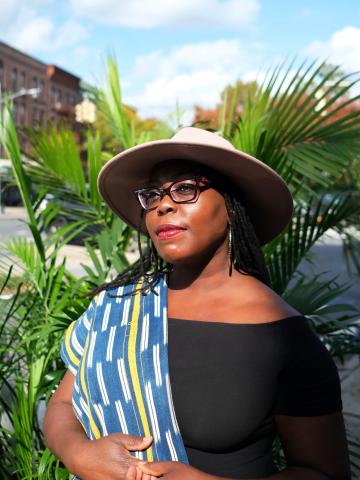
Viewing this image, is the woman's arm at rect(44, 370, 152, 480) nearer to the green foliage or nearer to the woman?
the woman

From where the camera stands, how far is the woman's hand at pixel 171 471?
1.19 meters

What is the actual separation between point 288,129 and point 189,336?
1745 millimetres

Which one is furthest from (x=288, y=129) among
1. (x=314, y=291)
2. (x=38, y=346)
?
(x=38, y=346)

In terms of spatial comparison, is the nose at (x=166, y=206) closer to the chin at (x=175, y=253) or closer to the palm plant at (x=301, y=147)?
the chin at (x=175, y=253)

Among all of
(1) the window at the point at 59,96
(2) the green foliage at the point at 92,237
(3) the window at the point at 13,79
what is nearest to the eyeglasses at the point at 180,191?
(2) the green foliage at the point at 92,237

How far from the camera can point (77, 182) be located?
10.1ft

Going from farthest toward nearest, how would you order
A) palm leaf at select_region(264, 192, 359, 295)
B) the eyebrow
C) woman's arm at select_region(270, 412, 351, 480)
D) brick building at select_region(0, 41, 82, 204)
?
brick building at select_region(0, 41, 82, 204) < palm leaf at select_region(264, 192, 359, 295) < the eyebrow < woman's arm at select_region(270, 412, 351, 480)

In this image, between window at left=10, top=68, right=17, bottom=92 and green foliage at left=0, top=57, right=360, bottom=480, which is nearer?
green foliage at left=0, top=57, right=360, bottom=480

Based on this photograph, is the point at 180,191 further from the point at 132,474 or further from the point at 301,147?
the point at 301,147

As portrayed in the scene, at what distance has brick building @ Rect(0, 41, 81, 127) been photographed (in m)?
48.2

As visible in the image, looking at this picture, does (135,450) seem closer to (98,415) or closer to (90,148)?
(98,415)

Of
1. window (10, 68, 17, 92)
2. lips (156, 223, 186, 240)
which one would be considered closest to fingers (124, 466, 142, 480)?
lips (156, 223, 186, 240)

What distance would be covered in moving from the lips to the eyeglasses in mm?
60

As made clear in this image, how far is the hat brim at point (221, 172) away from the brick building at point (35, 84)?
45.1 metres
